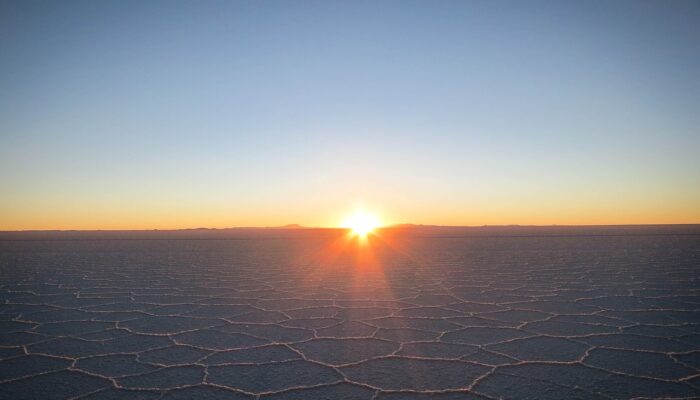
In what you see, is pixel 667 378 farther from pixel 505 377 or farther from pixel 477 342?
pixel 477 342

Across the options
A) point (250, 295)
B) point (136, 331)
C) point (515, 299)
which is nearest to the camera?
point (136, 331)

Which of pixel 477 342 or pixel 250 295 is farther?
pixel 250 295

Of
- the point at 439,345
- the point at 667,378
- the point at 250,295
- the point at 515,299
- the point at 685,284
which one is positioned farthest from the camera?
the point at 685,284

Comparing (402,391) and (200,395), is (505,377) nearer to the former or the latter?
(402,391)

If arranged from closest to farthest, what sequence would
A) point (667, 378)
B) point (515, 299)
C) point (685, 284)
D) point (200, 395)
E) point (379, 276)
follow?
1. point (200, 395)
2. point (667, 378)
3. point (515, 299)
4. point (685, 284)
5. point (379, 276)

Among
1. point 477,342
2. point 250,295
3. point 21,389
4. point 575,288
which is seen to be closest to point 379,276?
point 250,295

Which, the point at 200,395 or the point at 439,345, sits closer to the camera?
the point at 200,395

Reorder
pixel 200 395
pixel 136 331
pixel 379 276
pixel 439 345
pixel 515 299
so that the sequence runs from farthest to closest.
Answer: pixel 379 276, pixel 515 299, pixel 136 331, pixel 439 345, pixel 200 395

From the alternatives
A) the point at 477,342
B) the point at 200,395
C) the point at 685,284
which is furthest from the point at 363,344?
the point at 685,284
